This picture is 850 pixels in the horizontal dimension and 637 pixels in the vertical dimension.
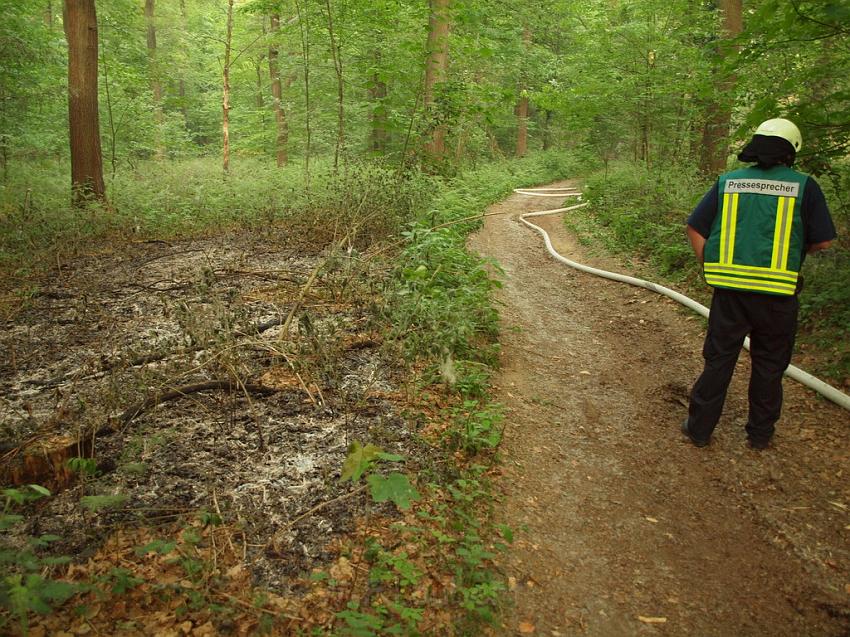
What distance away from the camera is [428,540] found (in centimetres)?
304

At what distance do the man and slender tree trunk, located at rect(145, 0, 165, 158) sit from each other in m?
21.9

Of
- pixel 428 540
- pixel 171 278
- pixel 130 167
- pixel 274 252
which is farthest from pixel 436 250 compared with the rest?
pixel 130 167

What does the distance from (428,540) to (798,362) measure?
180 inches

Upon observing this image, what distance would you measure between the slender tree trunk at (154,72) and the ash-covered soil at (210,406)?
17.6 meters

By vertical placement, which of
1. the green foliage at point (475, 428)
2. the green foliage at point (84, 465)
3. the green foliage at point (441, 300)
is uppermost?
the green foliage at point (441, 300)

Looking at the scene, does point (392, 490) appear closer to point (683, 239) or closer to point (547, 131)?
point (683, 239)

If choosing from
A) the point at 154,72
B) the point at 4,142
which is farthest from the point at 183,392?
the point at 154,72

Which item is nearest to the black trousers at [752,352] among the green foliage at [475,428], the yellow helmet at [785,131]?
the yellow helmet at [785,131]

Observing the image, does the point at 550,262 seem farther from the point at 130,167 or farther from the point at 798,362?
the point at 130,167

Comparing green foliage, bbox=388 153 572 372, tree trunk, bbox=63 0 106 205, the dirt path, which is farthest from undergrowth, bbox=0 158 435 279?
the dirt path

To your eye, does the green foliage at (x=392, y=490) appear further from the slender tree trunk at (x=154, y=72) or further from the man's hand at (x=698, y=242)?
the slender tree trunk at (x=154, y=72)

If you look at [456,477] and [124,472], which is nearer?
[124,472]

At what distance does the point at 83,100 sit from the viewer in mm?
10148

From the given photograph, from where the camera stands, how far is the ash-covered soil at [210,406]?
3.03m
